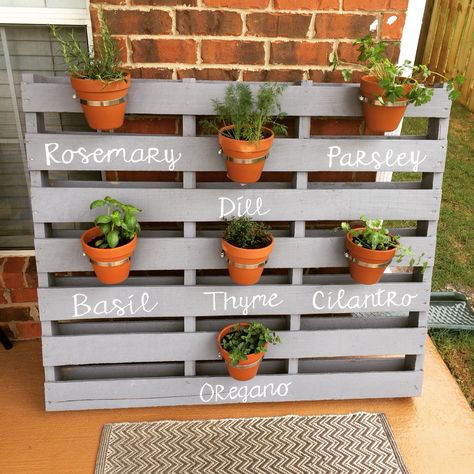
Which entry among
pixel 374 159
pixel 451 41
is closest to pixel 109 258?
pixel 374 159

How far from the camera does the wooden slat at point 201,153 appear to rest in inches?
81.0

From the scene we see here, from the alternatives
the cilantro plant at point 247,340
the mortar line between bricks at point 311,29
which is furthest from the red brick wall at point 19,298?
the mortar line between bricks at point 311,29

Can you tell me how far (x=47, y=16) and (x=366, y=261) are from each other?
1.55m

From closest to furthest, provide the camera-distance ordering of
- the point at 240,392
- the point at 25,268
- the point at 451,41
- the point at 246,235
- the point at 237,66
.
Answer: the point at 246,235 → the point at 237,66 → the point at 240,392 → the point at 25,268 → the point at 451,41

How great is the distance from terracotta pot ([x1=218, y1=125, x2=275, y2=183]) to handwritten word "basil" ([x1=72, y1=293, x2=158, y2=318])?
0.65 metres

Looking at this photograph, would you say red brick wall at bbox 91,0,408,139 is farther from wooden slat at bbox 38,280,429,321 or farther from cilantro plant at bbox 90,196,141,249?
wooden slat at bbox 38,280,429,321

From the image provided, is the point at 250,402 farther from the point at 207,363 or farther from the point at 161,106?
the point at 161,106

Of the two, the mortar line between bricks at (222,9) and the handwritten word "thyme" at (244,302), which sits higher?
the mortar line between bricks at (222,9)

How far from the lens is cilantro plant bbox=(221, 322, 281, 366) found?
7.16 feet

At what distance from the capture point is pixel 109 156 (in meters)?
2.08

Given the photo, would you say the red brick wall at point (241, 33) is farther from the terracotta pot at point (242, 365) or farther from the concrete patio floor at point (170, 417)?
the concrete patio floor at point (170, 417)

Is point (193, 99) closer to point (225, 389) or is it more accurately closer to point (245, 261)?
point (245, 261)

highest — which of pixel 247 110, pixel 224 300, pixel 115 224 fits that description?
pixel 247 110

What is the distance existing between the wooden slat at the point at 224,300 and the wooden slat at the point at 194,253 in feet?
0.32
